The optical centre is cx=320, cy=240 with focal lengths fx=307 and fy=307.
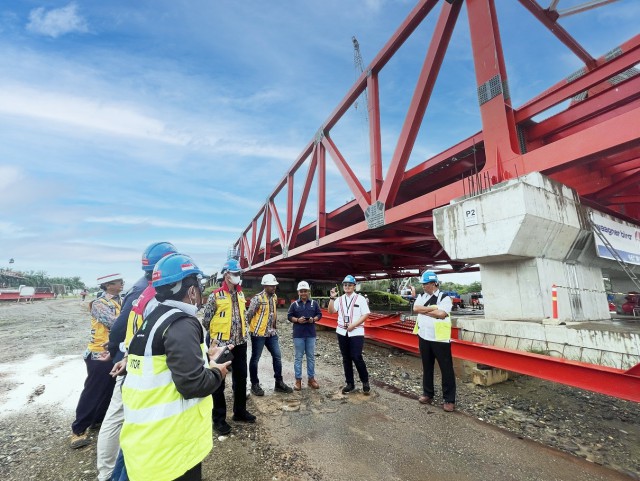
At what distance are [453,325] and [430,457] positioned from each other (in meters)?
2.86

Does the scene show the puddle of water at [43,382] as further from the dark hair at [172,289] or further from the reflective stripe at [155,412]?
the dark hair at [172,289]

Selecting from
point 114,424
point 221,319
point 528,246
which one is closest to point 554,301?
point 528,246

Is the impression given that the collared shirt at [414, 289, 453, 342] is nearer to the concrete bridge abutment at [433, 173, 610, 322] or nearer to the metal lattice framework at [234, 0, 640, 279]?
the concrete bridge abutment at [433, 173, 610, 322]

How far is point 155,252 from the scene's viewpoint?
2373mm

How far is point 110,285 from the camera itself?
3615 mm

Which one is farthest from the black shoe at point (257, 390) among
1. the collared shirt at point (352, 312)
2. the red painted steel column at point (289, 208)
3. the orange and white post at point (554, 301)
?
the red painted steel column at point (289, 208)

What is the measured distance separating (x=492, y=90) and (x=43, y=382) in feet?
29.1

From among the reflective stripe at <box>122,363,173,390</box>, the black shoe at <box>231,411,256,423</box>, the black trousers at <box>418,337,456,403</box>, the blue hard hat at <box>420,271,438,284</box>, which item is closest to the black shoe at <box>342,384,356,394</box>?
the black trousers at <box>418,337,456,403</box>

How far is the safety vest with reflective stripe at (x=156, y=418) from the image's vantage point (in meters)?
1.44

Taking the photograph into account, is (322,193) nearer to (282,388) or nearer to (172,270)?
(282,388)

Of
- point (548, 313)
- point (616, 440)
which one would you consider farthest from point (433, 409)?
point (548, 313)

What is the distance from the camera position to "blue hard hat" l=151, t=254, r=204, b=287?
1688 millimetres

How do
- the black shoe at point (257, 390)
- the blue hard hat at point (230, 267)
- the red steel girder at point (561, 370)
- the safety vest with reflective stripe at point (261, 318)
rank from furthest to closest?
the safety vest with reflective stripe at point (261, 318)
the black shoe at point (257, 390)
the blue hard hat at point (230, 267)
the red steel girder at point (561, 370)

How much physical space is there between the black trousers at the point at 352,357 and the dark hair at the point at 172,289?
10.4 feet
